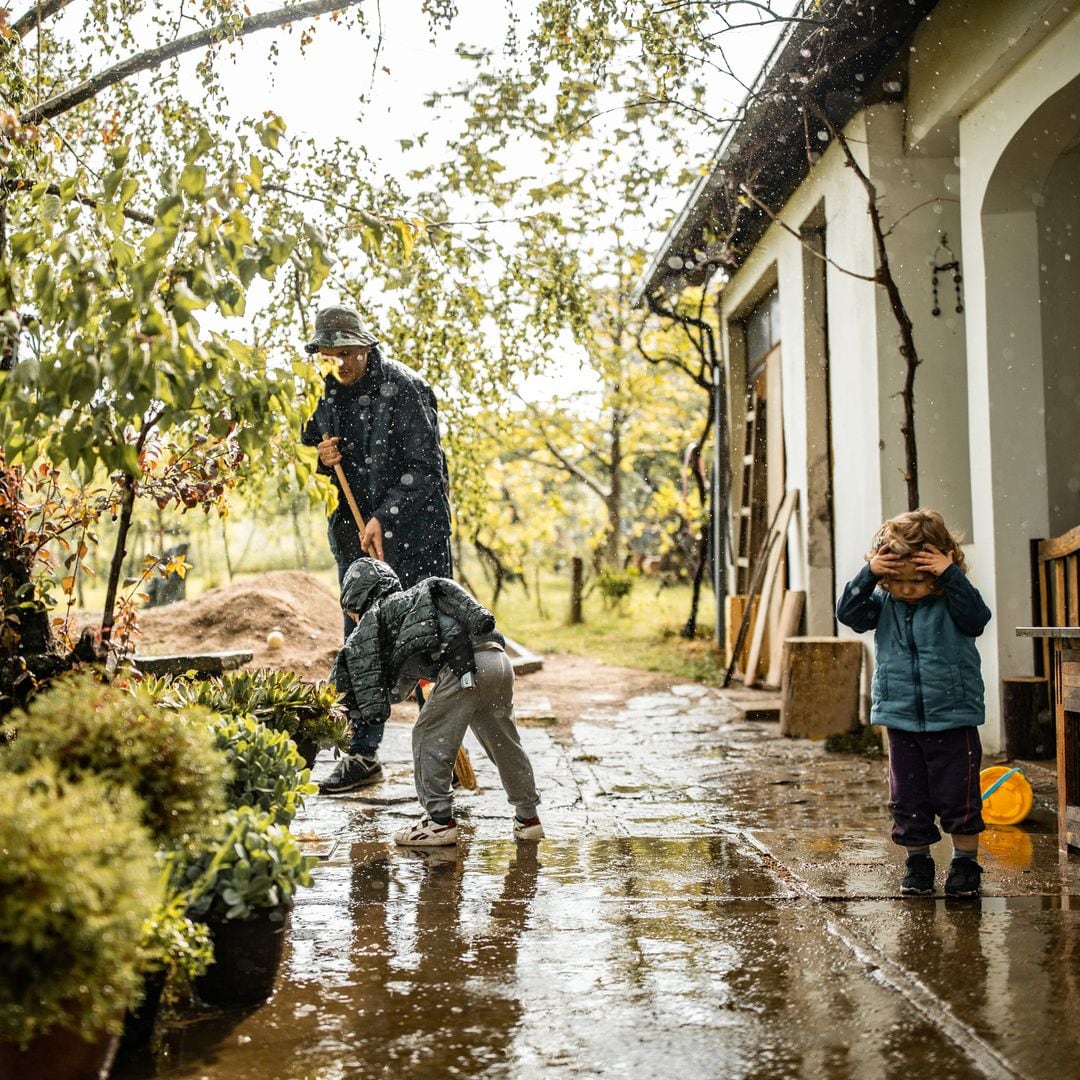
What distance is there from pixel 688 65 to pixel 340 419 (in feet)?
9.74

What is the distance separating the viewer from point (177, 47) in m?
5.55

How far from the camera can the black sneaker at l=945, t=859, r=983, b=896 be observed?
3.68m

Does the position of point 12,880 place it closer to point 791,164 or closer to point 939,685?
point 939,685

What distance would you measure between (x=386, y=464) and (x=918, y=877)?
119 inches

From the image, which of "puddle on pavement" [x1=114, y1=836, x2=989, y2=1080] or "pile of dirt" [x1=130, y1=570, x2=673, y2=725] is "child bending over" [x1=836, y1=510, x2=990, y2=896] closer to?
"puddle on pavement" [x1=114, y1=836, x2=989, y2=1080]

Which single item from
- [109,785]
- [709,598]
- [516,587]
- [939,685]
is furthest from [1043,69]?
[516,587]

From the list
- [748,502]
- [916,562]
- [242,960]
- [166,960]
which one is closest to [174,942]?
[166,960]

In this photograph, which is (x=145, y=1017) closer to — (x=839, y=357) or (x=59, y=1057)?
(x=59, y=1057)

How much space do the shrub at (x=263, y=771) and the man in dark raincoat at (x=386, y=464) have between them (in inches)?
87.2

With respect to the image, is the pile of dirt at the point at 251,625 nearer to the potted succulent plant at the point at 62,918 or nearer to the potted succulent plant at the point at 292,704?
the potted succulent plant at the point at 292,704

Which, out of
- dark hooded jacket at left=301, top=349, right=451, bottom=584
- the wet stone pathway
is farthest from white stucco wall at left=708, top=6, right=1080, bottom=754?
dark hooded jacket at left=301, top=349, right=451, bottom=584

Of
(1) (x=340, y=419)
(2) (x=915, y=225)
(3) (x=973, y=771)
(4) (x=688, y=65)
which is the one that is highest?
(4) (x=688, y=65)

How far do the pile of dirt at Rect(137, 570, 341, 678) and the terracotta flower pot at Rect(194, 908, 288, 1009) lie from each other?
7.03 m

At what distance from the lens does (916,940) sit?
10.5 ft
